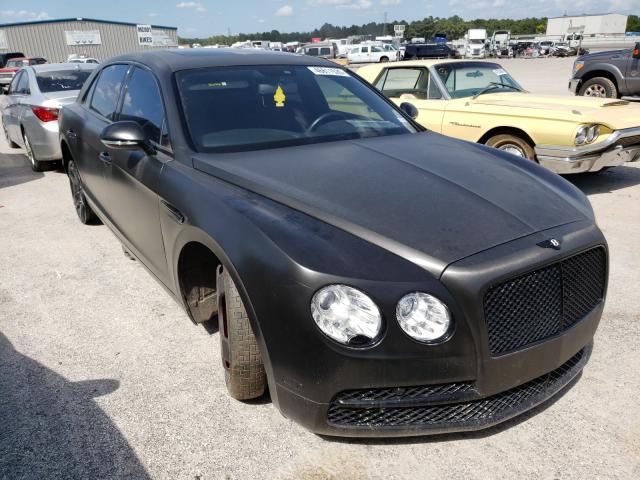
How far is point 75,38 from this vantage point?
50688 millimetres

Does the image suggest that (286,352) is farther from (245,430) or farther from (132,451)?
(132,451)

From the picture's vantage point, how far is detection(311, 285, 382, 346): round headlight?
195 centimetres

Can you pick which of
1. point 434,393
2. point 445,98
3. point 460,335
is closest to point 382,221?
point 460,335

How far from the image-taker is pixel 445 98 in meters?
6.96

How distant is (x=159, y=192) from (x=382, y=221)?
1340 mm

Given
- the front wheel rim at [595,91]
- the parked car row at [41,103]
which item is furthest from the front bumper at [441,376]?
the front wheel rim at [595,91]

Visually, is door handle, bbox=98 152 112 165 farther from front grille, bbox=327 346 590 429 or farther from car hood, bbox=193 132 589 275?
front grille, bbox=327 346 590 429

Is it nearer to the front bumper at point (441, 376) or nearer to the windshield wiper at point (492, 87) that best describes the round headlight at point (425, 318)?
the front bumper at point (441, 376)

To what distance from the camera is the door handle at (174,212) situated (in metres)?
2.70

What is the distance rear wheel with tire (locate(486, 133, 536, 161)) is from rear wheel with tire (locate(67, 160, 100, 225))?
4419 mm

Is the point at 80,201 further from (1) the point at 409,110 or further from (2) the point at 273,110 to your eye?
(1) the point at 409,110

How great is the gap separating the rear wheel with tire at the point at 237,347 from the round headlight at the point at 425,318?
697mm

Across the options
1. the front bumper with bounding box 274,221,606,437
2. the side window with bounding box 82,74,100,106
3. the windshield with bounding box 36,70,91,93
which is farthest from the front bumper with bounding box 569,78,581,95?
the front bumper with bounding box 274,221,606,437

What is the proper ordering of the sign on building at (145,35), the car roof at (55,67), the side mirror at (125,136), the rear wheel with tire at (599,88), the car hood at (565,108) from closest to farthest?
1. the side mirror at (125,136)
2. the car hood at (565,108)
3. the car roof at (55,67)
4. the rear wheel with tire at (599,88)
5. the sign on building at (145,35)
